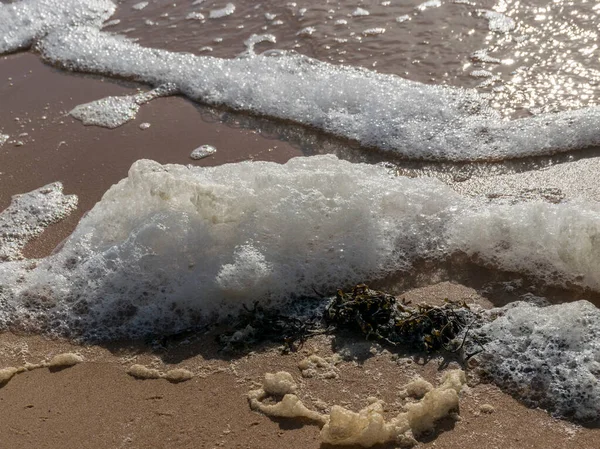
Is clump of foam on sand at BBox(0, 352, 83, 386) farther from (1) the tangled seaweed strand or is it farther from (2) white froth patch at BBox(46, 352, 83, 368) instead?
(1) the tangled seaweed strand

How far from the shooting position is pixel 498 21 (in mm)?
6023

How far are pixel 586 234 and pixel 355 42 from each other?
3143mm

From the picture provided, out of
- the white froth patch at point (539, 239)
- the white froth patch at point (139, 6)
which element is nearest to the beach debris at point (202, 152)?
the white froth patch at point (539, 239)

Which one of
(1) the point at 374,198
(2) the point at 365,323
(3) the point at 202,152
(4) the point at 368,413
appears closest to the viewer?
(4) the point at 368,413

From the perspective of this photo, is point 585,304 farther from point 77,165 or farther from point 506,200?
point 77,165

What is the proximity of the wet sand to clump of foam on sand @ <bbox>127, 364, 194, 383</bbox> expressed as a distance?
0.03m

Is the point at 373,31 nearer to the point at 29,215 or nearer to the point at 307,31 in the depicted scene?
the point at 307,31

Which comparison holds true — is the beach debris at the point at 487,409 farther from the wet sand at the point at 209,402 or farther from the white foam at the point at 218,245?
the white foam at the point at 218,245

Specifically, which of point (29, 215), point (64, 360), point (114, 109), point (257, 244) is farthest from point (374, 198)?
point (114, 109)

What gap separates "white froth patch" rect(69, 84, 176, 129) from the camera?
5.45 meters

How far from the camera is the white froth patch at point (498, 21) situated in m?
5.93

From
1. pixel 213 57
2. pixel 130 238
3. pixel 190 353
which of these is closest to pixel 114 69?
pixel 213 57

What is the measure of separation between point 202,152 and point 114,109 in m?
1.11

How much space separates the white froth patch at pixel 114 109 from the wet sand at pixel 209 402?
7.98ft
